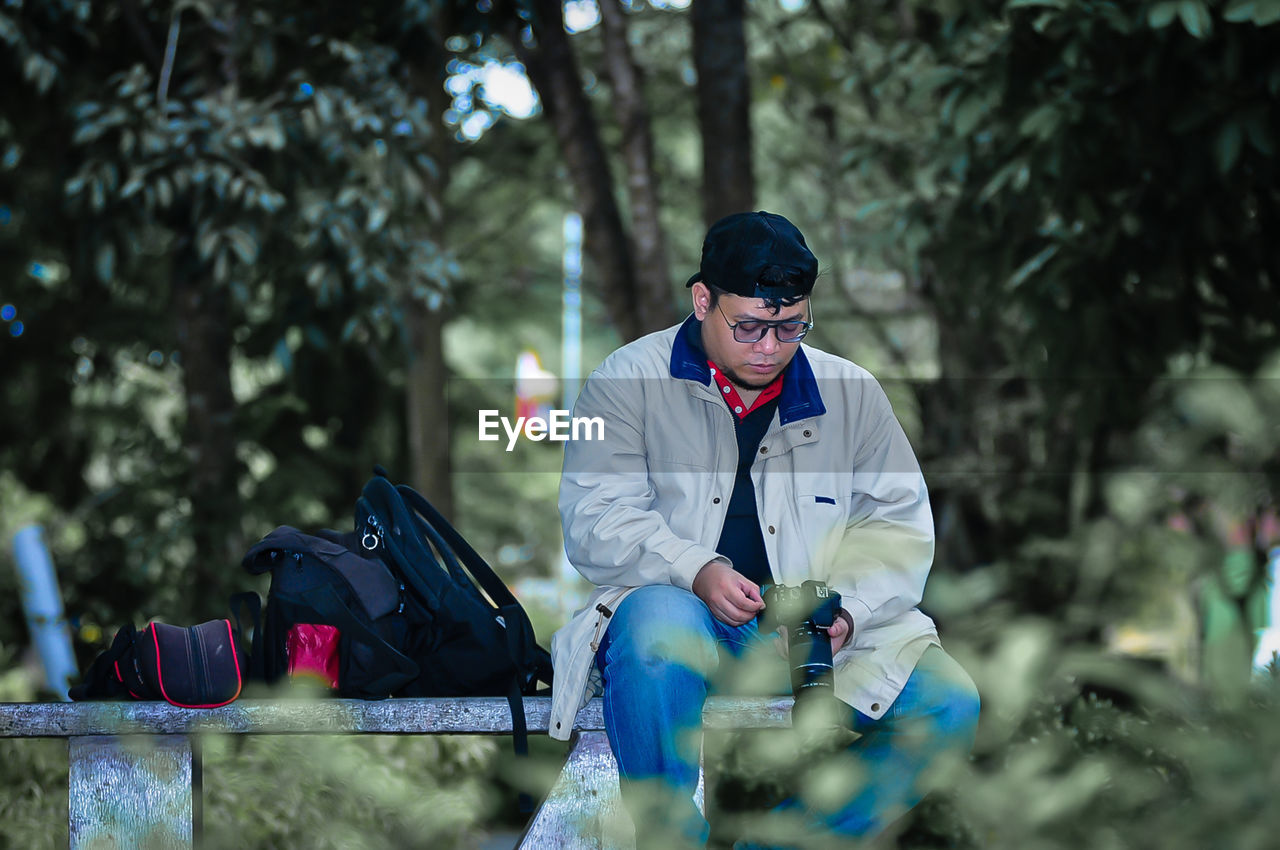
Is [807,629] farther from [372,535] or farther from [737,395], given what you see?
[372,535]

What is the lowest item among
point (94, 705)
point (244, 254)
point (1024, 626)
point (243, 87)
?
point (94, 705)

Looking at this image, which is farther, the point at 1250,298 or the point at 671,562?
the point at 1250,298

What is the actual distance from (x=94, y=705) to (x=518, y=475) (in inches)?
417

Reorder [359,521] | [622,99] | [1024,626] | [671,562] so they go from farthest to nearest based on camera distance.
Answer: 1. [622,99]
2. [359,521]
3. [671,562]
4. [1024,626]

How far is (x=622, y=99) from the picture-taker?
7.47 metres

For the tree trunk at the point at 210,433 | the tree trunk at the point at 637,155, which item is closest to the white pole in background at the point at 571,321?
the tree trunk at the point at 637,155

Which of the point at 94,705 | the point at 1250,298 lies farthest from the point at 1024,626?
the point at 1250,298

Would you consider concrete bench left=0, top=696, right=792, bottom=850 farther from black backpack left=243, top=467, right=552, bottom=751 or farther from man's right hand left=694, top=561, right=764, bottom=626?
man's right hand left=694, top=561, right=764, bottom=626

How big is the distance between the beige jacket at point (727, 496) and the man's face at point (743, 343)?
6 cm

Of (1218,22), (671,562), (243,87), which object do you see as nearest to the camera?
(671,562)

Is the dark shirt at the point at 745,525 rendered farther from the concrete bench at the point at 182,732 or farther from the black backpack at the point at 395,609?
the black backpack at the point at 395,609

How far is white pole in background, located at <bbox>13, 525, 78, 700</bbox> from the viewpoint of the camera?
677 cm

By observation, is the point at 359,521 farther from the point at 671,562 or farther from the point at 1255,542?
the point at 1255,542

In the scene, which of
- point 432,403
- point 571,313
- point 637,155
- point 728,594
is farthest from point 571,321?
point 728,594
